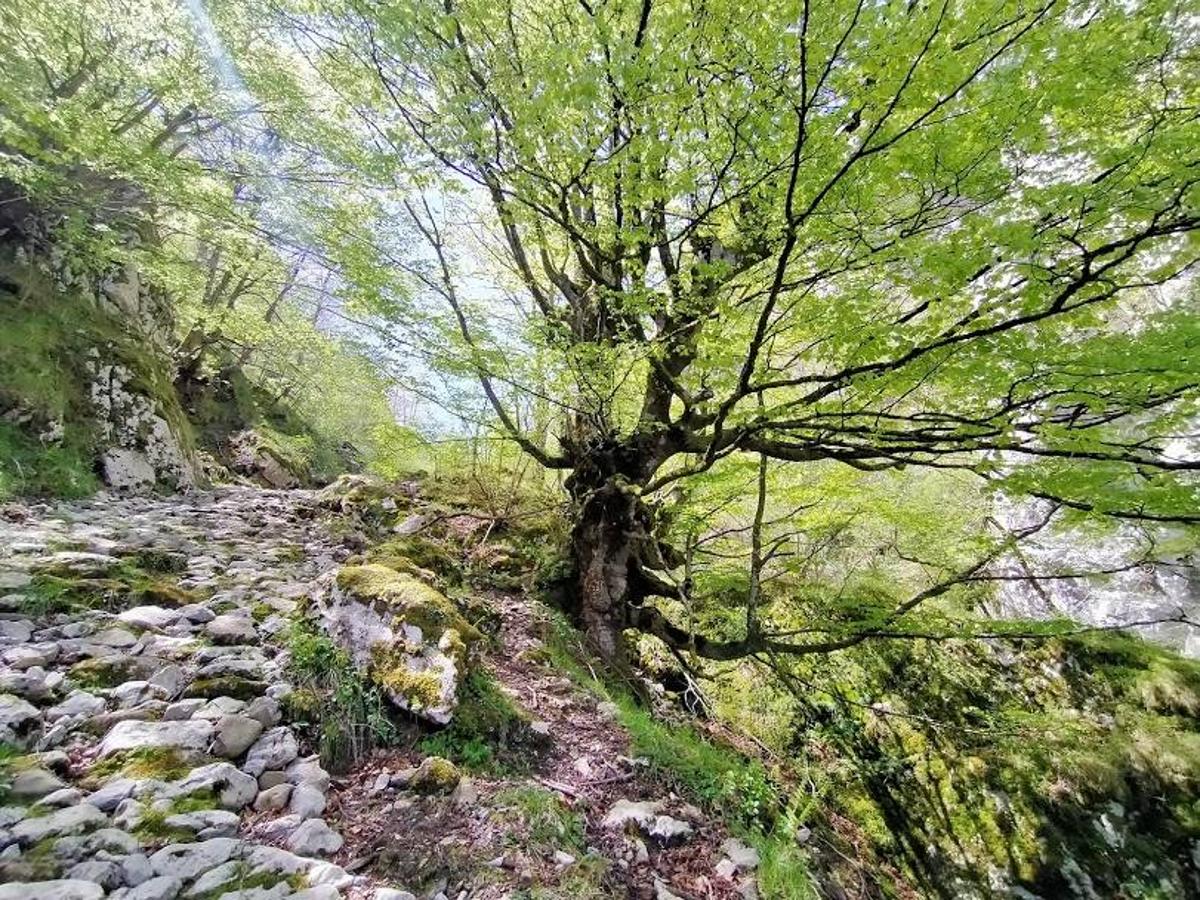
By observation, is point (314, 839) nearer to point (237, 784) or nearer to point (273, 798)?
point (273, 798)

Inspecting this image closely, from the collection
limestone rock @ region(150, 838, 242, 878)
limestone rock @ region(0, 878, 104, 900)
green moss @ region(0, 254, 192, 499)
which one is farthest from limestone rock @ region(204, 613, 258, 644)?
green moss @ region(0, 254, 192, 499)

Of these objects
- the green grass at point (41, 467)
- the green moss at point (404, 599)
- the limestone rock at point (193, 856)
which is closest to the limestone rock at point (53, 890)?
the limestone rock at point (193, 856)

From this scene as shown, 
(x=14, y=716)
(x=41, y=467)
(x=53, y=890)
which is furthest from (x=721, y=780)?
(x=41, y=467)

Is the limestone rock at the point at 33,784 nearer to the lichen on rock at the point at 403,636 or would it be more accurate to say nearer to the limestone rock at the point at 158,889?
the limestone rock at the point at 158,889

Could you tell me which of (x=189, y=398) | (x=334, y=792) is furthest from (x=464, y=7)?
(x=189, y=398)

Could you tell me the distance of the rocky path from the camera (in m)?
1.83

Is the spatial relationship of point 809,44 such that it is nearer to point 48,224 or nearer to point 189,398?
point 48,224

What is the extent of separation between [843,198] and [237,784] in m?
4.41

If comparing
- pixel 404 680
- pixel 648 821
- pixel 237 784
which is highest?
pixel 404 680

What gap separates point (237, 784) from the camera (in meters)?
2.34

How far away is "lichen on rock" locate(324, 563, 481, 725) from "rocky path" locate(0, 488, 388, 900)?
1.45ft

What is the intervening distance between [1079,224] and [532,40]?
15.1 feet

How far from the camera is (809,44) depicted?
2.57 meters

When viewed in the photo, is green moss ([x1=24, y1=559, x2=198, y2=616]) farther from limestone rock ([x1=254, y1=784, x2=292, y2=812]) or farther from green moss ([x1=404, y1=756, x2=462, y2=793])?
green moss ([x1=404, y1=756, x2=462, y2=793])
